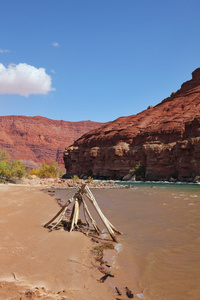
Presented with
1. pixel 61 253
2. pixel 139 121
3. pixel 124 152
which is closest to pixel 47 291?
pixel 61 253

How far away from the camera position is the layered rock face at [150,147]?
41.8 meters

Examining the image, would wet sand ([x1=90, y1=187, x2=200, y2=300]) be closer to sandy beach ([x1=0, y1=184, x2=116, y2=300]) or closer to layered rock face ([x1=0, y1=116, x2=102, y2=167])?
sandy beach ([x1=0, y1=184, x2=116, y2=300])

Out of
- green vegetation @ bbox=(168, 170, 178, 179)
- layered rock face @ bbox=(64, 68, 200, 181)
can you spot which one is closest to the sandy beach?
layered rock face @ bbox=(64, 68, 200, 181)

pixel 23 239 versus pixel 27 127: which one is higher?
pixel 27 127

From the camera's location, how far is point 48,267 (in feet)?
11.6

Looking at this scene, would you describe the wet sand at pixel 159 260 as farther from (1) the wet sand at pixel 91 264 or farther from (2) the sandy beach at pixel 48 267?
(2) the sandy beach at pixel 48 267

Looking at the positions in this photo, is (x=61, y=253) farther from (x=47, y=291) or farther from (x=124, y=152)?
(x=124, y=152)

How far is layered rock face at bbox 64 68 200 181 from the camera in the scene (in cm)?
4183

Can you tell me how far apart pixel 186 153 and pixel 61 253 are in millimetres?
40815

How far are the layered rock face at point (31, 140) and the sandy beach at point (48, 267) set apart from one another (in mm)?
130946

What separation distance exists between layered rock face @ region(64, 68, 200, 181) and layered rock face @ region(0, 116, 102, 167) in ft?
248

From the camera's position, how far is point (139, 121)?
64.4 metres

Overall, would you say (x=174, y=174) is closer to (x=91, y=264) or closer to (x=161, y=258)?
(x=161, y=258)

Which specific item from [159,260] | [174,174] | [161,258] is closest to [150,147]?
[174,174]
